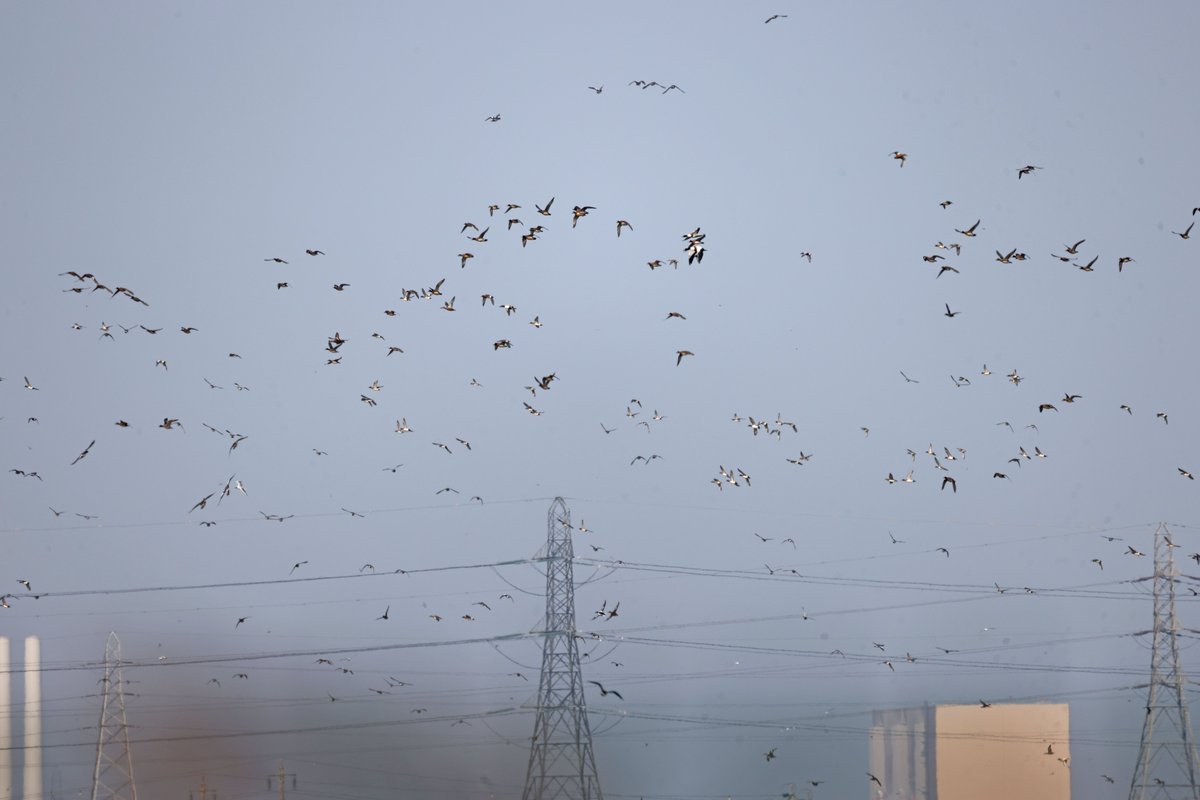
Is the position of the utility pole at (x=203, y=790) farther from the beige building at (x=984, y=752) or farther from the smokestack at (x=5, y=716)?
the beige building at (x=984, y=752)

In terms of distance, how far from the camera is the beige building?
64.2 metres

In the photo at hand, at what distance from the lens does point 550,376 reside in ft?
120

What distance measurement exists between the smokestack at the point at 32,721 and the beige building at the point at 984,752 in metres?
36.9

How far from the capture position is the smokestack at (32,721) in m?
52.0

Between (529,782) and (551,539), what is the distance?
6793 millimetres

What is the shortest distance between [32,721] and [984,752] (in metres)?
39.3

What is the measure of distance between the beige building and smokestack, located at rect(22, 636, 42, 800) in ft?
121

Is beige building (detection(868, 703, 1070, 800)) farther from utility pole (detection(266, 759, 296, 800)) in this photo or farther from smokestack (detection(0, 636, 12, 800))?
smokestack (detection(0, 636, 12, 800))

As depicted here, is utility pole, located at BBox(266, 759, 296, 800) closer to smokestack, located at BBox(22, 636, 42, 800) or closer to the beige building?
smokestack, located at BBox(22, 636, 42, 800)

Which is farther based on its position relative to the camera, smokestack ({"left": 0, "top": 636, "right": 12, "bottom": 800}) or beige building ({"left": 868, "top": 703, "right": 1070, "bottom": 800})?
beige building ({"left": 868, "top": 703, "right": 1070, "bottom": 800})

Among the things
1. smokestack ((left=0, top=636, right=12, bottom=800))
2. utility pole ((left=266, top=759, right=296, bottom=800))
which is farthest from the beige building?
smokestack ((left=0, top=636, right=12, bottom=800))

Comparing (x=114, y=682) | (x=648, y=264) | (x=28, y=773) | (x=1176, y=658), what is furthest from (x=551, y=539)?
(x=28, y=773)

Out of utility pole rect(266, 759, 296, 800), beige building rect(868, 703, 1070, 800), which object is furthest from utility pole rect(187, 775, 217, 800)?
beige building rect(868, 703, 1070, 800)

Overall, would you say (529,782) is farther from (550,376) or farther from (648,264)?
(648,264)
